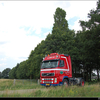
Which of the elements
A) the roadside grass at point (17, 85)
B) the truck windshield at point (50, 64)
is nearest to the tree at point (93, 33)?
the truck windshield at point (50, 64)

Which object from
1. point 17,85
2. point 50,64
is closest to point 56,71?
point 50,64

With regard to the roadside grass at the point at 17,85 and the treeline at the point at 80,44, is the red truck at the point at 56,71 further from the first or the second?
the treeline at the point at 80,44

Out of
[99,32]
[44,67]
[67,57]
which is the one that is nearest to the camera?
[44,67]

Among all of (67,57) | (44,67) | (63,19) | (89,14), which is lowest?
(44,67)

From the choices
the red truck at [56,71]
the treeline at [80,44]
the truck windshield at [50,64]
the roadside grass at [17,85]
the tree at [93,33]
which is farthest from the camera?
the treeline at [80,44]

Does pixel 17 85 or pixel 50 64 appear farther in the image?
pixel 17 85

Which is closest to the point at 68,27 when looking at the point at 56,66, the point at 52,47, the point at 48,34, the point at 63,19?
the point at 63,19

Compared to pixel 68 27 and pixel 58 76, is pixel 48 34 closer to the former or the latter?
pixel 68 27

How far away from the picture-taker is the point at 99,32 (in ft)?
70.9

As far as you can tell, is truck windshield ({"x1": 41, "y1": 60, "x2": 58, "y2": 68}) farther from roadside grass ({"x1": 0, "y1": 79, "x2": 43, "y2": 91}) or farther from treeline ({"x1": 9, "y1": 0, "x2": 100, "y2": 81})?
treeline ({"x1": 9, "y1": 0, "x2": 100, "y2": 81})

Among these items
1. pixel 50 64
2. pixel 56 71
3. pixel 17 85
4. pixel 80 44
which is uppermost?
pixel 80 44

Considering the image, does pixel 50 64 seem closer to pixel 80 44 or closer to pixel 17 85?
pixel 17 85

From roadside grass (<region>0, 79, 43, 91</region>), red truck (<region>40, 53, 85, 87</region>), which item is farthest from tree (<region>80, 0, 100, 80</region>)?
roadside grass (<region>0, 79, 43, 91</region>)

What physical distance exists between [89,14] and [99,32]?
465 cm
